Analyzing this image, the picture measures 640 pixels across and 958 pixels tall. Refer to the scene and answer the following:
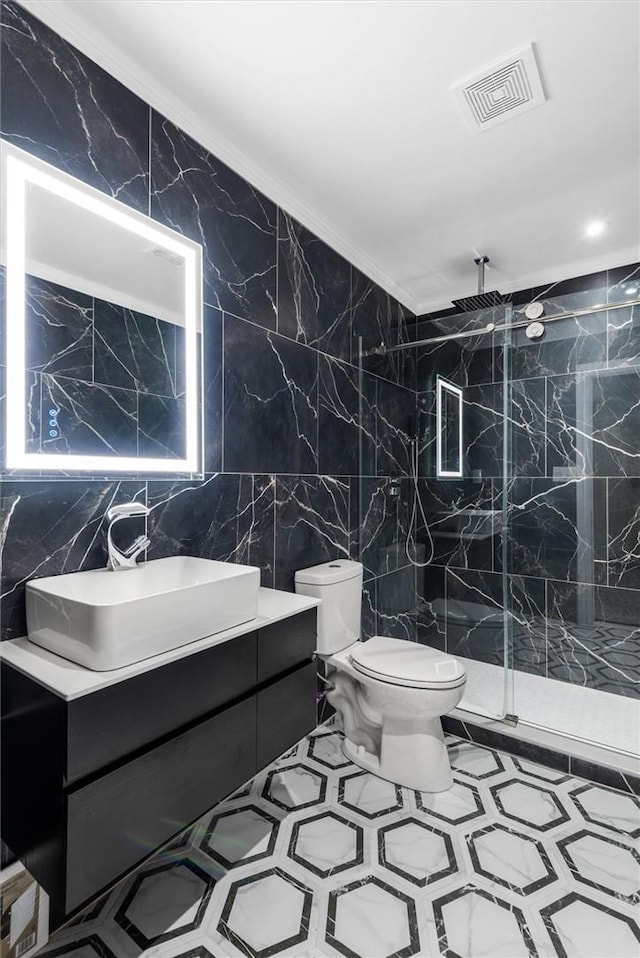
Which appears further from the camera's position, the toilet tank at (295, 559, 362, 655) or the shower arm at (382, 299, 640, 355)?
the shower arm at (382, 299, 640, 355)

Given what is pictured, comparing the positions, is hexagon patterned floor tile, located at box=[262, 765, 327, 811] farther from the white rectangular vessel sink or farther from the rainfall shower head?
the rainfall shower head

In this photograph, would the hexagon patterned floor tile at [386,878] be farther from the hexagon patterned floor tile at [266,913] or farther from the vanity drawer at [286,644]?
the vanity drawer at [286,644]

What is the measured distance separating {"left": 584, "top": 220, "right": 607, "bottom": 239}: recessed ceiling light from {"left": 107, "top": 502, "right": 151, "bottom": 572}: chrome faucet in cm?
245

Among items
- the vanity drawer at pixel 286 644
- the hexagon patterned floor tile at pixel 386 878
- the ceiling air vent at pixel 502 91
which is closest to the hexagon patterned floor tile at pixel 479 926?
the hexagon patterned floor tile at pixel 386 878

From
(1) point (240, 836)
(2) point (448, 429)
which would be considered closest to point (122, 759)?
(1) point (240, 836)

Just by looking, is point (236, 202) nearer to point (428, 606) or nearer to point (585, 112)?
point (585, 112)

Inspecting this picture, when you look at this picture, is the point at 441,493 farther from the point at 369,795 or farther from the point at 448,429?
the point at 369,795

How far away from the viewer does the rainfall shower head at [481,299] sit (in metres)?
2.72

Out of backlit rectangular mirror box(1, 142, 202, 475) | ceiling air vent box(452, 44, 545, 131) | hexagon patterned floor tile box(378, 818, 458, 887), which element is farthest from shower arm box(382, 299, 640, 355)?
hexagon patterned floor tile box(378, 818, 458, 887)

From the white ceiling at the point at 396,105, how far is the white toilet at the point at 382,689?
170 cm

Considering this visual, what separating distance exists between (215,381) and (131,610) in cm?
98

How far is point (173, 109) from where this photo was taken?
162 centimetres

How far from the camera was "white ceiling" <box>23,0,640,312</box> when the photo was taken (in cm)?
136

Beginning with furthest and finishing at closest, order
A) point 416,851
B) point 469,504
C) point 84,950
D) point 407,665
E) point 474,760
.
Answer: point 469,504 → point 474,760 → point 407,665 → point 416,851 → point 84,950
